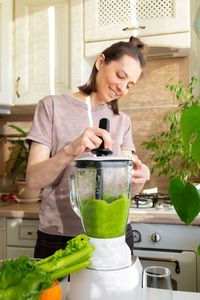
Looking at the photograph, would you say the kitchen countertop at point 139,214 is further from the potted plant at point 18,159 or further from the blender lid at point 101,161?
the blender lid at point 101,161

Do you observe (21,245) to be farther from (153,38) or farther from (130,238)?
(153,38)

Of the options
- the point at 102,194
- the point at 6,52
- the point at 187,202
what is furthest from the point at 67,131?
the point at 6,52

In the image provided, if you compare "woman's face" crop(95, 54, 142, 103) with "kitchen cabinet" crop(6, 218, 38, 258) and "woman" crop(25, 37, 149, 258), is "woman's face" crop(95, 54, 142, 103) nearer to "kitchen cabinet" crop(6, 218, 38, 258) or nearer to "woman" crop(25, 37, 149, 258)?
"woman" crop(25, 37, 149, 258)

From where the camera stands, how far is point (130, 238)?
41.8 inches

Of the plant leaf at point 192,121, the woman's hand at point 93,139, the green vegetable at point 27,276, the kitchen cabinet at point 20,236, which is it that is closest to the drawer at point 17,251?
the kitchen cabinet at point 20,236

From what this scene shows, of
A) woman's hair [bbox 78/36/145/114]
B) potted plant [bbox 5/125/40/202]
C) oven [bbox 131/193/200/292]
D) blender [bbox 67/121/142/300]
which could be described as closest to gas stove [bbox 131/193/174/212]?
oven [bbox 131/193/200/292]

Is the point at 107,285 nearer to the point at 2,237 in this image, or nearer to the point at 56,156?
the point at 56,156

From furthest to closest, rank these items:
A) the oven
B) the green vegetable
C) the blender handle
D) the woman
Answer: the oven
the woman
the blender handle
the green vegetable

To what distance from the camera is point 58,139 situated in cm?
99

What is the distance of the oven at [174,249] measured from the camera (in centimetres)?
134

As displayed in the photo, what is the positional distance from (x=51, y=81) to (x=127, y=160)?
4.33 ft

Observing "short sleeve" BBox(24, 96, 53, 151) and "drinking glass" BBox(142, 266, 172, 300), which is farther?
"short sleeve" BBox(24, 96, 53, 151)

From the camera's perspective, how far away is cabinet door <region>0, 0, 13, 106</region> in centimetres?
179

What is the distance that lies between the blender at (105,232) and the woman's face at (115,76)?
1.68 feet
